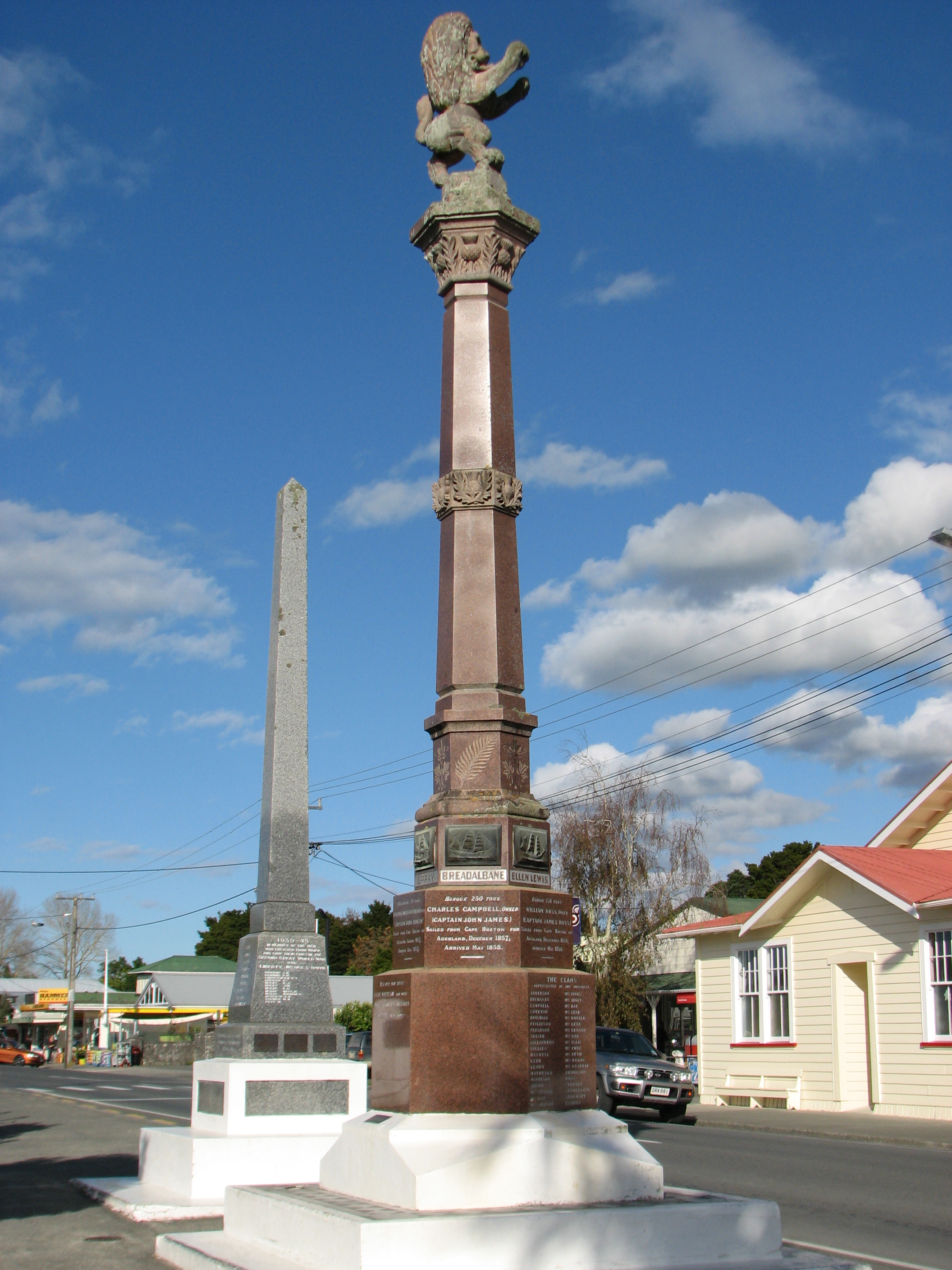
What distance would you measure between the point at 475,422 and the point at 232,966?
71.9 meters

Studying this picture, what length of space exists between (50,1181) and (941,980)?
1508 cm

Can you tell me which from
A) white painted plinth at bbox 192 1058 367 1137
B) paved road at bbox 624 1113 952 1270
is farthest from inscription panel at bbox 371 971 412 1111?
paved road at bbox 624 1113 952 1270

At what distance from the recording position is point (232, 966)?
75.2 meters

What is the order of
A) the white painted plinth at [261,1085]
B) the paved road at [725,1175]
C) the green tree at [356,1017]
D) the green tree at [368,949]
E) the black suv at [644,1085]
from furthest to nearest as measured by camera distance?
1. the green tree at [368,949]
2. the green tree at [356,1017]
3. the black suv at [644,1085]
4. the white painted plinth at [261,1085]
5. the paved road at [725,1175]

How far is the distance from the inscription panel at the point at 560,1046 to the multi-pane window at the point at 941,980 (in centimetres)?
1602

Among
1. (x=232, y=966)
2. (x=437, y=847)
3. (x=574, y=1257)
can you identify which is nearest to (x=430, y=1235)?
(x=574, y=1257)

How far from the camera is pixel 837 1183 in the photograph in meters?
12.3

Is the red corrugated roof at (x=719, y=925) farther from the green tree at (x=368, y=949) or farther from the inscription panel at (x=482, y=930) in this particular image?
the green tree at (x=368, y=949)

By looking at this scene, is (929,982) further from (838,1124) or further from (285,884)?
(285,884)

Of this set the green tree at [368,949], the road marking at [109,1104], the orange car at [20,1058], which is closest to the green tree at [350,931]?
the green tree at [368,949]

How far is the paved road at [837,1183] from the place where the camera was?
8938mm

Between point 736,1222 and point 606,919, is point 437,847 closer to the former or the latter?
point 736,1222

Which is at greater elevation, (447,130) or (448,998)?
(447,130)

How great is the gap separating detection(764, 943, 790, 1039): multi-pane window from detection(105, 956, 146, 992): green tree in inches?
2461
